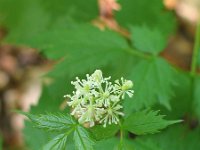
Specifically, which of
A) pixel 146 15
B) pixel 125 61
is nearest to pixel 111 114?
pixel 125 61

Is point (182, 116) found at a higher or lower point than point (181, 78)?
lower

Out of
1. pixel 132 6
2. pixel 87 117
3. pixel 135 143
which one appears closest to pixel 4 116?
pixel 132 6

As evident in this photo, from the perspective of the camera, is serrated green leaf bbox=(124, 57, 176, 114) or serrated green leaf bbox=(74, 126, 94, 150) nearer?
serrated green leaf bbox=(74, 126, 94, 150)

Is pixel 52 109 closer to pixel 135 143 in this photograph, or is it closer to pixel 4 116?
pixel 135 143

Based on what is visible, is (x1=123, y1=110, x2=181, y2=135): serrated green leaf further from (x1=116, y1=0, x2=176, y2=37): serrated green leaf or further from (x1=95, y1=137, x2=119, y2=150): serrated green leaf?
(x1=116, y1=0, x2=176, y2=37): serrated green leaf

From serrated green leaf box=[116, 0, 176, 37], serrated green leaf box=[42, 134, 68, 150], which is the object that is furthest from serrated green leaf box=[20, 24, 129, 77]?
serrated green leaf box=[42, 134, 68, 150]

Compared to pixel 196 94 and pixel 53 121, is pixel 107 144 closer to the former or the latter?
pixel 53 121

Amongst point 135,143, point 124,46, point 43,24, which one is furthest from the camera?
point 43,24
